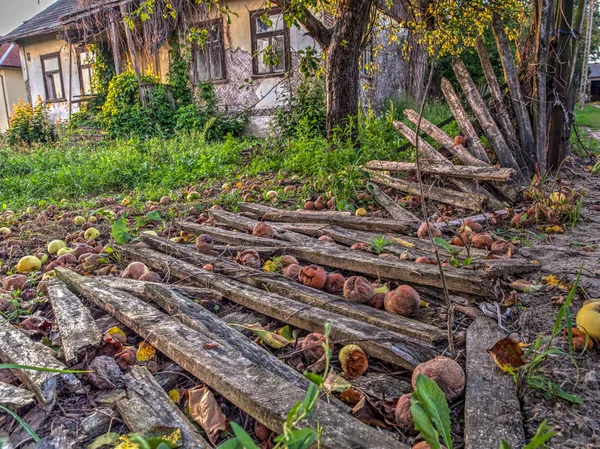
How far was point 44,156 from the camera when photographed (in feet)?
28.3

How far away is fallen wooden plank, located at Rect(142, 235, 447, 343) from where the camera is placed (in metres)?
1.79

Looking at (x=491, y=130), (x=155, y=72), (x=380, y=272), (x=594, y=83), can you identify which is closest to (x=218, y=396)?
(x=380, y=272)

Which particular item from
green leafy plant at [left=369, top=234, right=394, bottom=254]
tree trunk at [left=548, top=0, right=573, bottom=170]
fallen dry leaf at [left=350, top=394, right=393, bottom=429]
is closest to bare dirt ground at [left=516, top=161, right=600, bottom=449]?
fallen dry leaf at [left=350, top=394, right=393, bottom=429]

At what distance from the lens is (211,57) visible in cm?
1208

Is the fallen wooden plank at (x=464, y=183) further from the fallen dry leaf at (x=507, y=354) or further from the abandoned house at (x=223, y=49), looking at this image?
the abandoned house at (x=223, y=49)

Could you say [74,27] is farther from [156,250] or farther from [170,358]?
[170,358]

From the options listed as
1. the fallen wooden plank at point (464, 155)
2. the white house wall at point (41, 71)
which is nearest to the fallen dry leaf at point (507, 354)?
the fallen wooden plank at point (464, 155)

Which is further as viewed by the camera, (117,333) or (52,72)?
(52,72)

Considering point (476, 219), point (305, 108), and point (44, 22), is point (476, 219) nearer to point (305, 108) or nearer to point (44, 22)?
point (305, 108)

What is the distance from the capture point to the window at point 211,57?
11.9 metres

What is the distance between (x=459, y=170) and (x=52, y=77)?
53.8 ft

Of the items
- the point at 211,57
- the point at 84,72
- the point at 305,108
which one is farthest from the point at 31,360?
the point at 84,72

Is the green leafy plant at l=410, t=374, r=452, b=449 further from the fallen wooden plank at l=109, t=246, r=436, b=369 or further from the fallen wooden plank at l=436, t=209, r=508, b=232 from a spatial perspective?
the fallen wooden plank at l=436, t=209, r=508, b=232

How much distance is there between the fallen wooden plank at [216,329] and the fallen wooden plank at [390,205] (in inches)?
74.5
